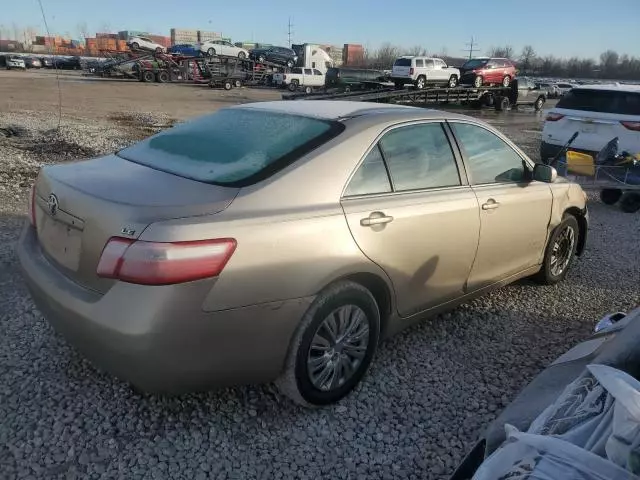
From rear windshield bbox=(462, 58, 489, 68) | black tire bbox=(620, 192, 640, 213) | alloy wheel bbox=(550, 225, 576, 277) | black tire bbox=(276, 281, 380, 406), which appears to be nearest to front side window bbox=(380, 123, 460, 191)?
black tire bbox=(276, 281, 380, 406)

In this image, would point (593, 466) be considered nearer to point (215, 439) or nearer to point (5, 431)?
point (215, 439)

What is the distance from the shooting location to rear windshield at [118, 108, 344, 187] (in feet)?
8.92

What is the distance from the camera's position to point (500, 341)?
3.82 m

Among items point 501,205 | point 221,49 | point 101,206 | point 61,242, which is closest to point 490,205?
point 501,205

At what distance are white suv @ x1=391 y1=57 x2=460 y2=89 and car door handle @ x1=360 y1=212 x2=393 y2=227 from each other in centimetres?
2752

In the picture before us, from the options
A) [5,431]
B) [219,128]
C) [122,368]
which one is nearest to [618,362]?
[122,368]

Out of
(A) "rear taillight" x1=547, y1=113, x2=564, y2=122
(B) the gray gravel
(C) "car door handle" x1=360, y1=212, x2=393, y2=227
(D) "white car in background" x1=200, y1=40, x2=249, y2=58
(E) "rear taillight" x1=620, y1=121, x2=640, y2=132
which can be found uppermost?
(D) "white car in background" x1=200, y1=40, x2=249, y2=58

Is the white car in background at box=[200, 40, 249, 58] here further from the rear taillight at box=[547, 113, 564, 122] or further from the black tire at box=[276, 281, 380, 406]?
the black tire at box=[276, 281, 380, 406]

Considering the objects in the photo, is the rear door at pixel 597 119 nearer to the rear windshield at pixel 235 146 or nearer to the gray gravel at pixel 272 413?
the gray gravel at pixel 272 413

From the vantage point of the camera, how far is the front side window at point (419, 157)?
315 centimetres

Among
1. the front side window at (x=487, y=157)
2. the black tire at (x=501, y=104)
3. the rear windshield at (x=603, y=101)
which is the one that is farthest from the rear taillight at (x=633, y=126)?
the black tire at (x=501, y=104)

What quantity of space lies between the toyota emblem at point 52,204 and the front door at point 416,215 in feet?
4.76

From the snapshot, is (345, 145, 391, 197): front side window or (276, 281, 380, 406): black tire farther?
(345, 145, 391, 197): front side window

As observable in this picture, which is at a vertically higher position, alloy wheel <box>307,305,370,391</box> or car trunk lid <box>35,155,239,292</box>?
car trunk lid <box>35,155,239,292</box>
